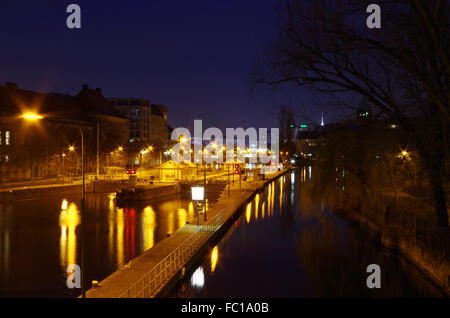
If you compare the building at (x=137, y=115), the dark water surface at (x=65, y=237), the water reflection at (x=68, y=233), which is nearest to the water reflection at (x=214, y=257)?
the dark water surface at (x=65, y=237)

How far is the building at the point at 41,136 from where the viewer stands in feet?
173

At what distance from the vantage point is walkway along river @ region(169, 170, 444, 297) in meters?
14.4

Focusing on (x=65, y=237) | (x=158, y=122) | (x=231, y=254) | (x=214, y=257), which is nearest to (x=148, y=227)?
(x=65, y=237)

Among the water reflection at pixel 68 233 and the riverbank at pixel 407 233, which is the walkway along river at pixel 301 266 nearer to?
the riverbank at pixel 407 233

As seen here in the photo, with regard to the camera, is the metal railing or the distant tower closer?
the metal railing

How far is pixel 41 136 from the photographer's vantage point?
2251 inches

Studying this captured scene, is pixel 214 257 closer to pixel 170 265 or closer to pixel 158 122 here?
pixel 170 265

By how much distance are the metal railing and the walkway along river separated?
645 mm

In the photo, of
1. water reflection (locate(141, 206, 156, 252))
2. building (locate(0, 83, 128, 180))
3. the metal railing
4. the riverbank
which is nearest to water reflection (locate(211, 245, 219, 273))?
the metal railing

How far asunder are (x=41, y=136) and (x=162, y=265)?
1988 inches

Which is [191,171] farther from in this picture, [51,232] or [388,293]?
[388,293]

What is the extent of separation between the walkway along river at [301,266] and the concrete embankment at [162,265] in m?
0.57

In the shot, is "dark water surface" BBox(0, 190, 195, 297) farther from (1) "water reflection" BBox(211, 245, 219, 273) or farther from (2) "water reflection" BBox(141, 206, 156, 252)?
(1) "water reflection" BBox(211, 245, 219, 273)
